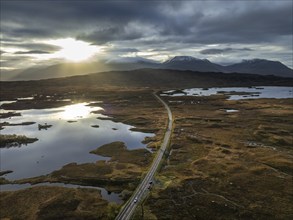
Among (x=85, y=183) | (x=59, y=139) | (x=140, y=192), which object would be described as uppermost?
(x=59, y=139)

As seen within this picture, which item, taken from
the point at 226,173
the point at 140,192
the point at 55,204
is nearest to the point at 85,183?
the point at 55,204

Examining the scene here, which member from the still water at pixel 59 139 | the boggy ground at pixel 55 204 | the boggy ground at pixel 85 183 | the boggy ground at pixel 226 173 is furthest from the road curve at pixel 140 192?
the still water at pixel 59 139

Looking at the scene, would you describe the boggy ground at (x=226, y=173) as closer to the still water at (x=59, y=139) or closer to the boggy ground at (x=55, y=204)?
the boggy ground at (x=55, y=204)

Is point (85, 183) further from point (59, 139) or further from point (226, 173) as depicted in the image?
point (59, 139)

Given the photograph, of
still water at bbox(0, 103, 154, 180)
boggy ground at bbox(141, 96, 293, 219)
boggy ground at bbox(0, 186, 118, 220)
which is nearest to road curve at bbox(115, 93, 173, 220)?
boggy ground at bbox(0, 186, 118, 220)

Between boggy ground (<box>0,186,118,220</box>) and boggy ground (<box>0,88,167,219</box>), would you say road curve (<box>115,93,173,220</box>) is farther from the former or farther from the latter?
boggy ground (<box>0,186,118,220</box>)

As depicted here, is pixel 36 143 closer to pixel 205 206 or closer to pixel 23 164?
pixel 23 164

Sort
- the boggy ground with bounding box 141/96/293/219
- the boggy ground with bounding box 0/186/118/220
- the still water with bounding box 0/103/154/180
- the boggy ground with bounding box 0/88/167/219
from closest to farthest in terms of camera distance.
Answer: the boggy ground with bounding box 0/186/118/220 → the boggy ground with bounding box 141/96/293/219 → the boggy ground with bounding box 0/88/167/219 → the still water with bounding box 0/103/154/180

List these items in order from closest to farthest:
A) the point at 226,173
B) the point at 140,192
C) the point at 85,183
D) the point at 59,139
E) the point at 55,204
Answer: the point at 55,204
the point at 140,192
the point at 85,183
the point at 226,173
the point at 59,139
